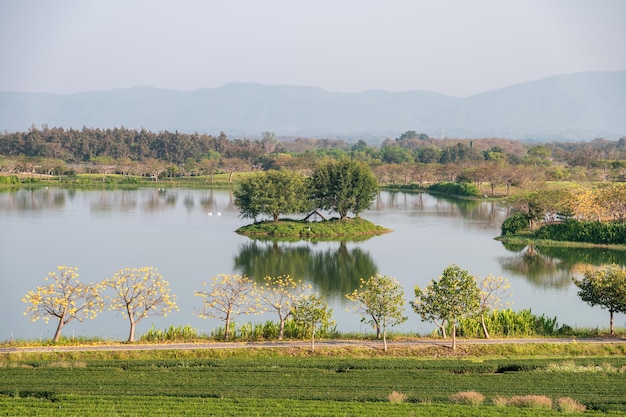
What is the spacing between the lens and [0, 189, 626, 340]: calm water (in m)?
33.9

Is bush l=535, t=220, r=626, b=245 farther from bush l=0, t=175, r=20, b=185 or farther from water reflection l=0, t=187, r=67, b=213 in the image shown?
bush l=0, t=175, r=20, b=185

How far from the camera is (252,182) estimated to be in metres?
58.1

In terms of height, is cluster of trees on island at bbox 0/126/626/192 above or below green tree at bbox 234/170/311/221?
above

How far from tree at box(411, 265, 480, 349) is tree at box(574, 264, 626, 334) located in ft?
16.9

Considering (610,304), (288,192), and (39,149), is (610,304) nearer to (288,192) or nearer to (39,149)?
(288,192)

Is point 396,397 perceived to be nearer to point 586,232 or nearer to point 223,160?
point 586,232

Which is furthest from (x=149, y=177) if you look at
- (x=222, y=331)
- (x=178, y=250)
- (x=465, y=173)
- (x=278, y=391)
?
(x=278, y=391)

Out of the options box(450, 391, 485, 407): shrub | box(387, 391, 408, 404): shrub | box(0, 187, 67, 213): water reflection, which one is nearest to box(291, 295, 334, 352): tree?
box(387, 391, 408, 404): shrub

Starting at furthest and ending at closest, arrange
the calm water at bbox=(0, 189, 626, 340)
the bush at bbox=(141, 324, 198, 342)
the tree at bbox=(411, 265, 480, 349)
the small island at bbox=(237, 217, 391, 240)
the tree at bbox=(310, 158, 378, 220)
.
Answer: the tree at bbox=(310, 158, 378, 220) → the small island at bbox=(237, 217, 391, 240) → the calm water at bbox=(0, 189, 626, 340) → the tree at bbox=(411, 265, 480, 349) → the bush at bbox=(141, 324, 198, 342)

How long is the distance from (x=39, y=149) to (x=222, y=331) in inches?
4393

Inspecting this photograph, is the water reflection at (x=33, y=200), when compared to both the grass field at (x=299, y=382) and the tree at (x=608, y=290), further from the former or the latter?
the tree at (x=608, y=290)

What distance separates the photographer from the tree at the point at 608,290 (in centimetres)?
2984

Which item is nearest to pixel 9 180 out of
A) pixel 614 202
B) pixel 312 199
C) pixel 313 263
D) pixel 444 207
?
pixel 312 199

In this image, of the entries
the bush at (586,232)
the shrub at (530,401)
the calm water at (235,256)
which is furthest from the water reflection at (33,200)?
the shrub at (530,401)
